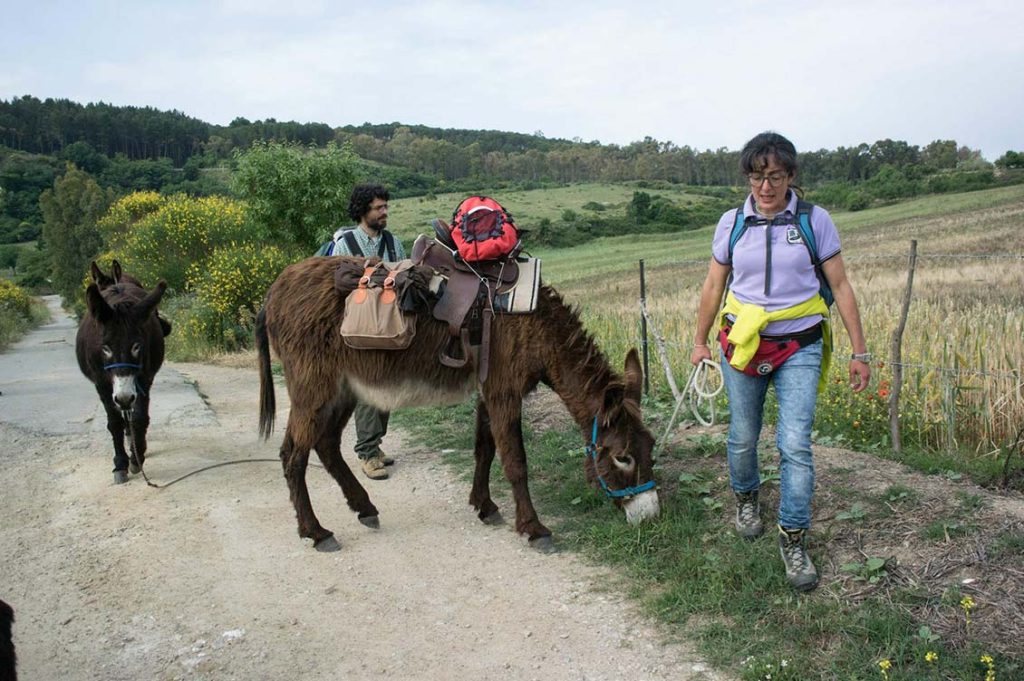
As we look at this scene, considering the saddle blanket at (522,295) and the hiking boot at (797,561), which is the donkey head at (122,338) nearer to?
the saddle blanket at (522,295)

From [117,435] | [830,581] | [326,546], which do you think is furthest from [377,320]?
[117,435]

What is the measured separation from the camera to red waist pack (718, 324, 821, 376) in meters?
3.42

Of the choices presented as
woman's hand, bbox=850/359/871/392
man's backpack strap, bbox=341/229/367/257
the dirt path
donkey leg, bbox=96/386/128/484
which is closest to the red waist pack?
woman's hand, bbox=850/359/871/392

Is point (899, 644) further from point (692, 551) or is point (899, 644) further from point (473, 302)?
point (473, 302)

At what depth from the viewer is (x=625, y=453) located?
14.0ft

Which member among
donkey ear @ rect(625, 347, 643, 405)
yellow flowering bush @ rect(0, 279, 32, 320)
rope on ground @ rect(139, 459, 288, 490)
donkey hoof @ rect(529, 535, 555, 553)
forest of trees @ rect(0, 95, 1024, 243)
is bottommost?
yellow flowering bush @ rect(0, 279, 32, 320)

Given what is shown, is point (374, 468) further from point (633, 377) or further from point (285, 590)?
point (633, 377)

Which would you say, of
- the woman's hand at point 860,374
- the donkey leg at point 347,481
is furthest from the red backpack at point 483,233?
the woman's hand at point 860,374

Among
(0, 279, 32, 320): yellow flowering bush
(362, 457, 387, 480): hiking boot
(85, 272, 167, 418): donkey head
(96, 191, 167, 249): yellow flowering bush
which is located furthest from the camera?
(0, 279, 32, 320): yellow flowering bush

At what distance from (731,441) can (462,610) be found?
1770mm

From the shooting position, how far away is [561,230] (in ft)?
174

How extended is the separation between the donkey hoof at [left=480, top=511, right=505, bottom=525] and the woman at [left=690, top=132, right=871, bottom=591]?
2.07m

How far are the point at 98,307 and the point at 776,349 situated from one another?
5.13 meters

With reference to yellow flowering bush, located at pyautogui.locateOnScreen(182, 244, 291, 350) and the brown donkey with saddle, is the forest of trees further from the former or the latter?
→ the brown donkey with saddle
